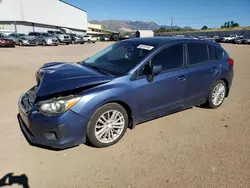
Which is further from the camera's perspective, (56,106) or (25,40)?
(25,40)

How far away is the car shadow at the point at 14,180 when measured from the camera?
252 cm

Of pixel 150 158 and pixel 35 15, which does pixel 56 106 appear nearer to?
pixel 150 158

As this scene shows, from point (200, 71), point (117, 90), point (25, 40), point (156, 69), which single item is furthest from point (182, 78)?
point (25, 40)

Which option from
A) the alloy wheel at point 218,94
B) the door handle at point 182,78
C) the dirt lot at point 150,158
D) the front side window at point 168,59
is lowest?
the dirt lot at point 150,158

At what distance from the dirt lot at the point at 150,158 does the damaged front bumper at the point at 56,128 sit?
10.0 inches

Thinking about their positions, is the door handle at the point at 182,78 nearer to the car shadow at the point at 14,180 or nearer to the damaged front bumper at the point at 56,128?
the damaged front bumper at the point at 56,128

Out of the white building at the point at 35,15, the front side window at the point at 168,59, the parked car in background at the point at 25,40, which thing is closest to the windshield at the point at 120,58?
the front side window at the point at 168,59

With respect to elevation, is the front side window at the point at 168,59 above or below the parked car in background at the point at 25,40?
below

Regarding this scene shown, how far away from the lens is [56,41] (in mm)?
29469

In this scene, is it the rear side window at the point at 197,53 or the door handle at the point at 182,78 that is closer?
the door handle at the point at 182,78

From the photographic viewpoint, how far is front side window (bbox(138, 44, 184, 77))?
3600 mm

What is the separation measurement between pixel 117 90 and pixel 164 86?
980 mm

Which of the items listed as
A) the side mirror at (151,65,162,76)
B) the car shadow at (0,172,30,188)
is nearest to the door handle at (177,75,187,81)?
Result: the side mirror at (151,65,162,76)

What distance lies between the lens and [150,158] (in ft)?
10.1
